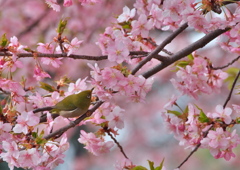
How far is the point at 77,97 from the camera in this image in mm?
1459

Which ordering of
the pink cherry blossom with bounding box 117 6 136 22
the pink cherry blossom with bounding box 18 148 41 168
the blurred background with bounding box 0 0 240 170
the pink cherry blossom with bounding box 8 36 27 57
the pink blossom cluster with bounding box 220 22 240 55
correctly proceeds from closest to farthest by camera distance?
the pink cherry blossom with bounding box 18 148 41 168
the pink cherry blossom with bounding box 8 36 27 57
the pink cherry blossom with bounding box 117 6 136 22
the pink blossom cluster with bounding box 220 22 240 55
the blurred background with bounding box 0 0 240 170

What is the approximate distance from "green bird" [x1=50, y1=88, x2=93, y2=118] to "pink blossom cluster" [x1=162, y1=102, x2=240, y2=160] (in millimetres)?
361

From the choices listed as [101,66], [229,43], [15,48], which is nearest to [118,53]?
[15,48]

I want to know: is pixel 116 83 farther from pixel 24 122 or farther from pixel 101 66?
pixel 101 66

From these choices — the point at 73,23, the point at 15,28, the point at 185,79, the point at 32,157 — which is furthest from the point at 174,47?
the point at 32,157

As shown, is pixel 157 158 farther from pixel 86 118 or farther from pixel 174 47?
pixel 86 118

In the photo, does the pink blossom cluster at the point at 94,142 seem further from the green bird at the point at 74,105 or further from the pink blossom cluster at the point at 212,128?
the pink blossom cluster at the point at 212,128

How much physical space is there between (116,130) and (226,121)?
1.28ft

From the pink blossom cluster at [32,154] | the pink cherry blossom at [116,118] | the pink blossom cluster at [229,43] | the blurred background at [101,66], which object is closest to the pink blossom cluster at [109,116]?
the pink cherry blossom at [116,118]

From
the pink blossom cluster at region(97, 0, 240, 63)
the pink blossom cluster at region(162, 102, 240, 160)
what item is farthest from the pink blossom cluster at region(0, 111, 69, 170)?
the pink blossom cluster at region(162, 102, 240, 160)

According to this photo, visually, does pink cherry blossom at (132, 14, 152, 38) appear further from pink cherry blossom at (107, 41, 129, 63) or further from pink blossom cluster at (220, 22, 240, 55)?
pink blossom cluster at (220, 22, 240, 55)

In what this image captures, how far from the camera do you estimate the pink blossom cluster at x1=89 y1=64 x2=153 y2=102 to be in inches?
53.7

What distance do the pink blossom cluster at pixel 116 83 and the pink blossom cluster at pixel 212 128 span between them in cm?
22

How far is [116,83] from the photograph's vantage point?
138 cm
